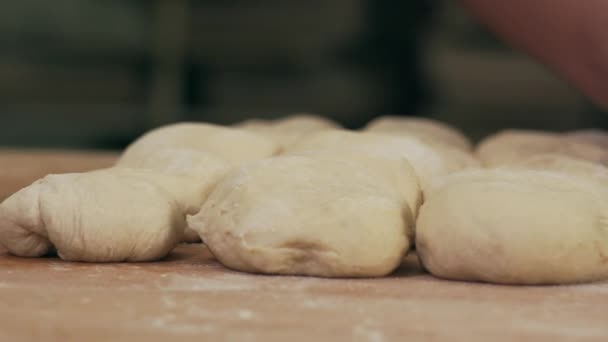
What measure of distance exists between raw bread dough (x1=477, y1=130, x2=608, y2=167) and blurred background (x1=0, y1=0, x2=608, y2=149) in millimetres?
1305

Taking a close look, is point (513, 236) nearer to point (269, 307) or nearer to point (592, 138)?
point (269, 307)

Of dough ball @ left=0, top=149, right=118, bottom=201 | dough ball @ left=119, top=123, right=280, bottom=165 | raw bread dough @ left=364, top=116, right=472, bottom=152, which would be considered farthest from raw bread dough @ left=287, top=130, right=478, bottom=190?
dough ball @ left=0, top=149, right=118, bottom=201

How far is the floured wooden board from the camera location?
768 millimetres

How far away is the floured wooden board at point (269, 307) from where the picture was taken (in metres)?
0.77

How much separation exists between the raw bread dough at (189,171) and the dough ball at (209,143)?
0.07 meters

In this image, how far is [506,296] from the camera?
927 mm

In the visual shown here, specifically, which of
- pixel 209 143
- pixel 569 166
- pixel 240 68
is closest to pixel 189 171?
pixel 209 143

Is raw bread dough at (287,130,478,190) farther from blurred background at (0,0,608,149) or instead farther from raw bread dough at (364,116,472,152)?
blurred background at (0,0,608,149)

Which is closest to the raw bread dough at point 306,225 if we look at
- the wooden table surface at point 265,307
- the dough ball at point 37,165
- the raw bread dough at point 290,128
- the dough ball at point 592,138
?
the wooden table surface at point 265,307

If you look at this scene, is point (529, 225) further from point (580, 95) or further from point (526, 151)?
point (580, 95)

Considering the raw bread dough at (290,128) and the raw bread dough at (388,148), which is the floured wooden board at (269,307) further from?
the raw bread dough at (290,128)

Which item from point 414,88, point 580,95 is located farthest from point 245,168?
point 580,95

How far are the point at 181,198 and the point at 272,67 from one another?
2102 mm

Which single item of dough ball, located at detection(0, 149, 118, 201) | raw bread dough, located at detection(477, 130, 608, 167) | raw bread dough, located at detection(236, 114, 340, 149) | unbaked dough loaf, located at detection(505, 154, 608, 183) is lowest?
dough ball, located at detection(0, 149, 118, 201)
